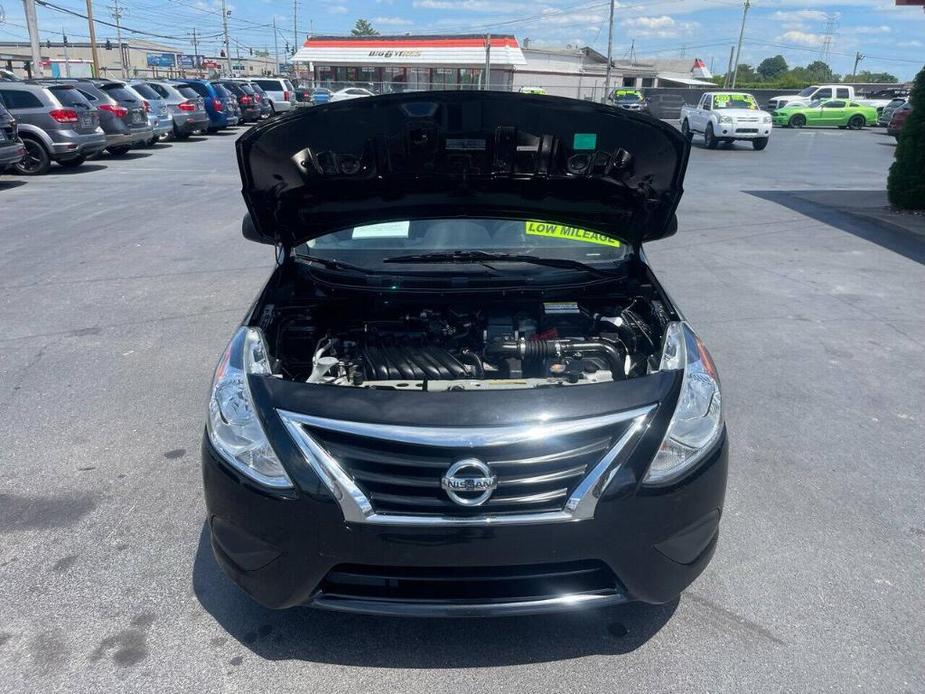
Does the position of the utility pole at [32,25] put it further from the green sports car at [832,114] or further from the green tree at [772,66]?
the green tree at [772,66]

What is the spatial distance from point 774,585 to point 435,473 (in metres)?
1.68

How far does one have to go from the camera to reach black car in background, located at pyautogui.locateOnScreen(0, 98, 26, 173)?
1330cm

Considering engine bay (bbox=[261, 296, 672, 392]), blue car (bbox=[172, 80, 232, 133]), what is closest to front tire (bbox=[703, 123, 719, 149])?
blue car (bbox=[172, 80, 232, 133])

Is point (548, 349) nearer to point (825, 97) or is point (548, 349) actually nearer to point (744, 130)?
point (744, 130)

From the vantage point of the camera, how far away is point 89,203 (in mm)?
12320

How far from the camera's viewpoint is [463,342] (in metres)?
3.65

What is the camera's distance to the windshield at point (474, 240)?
3.88 metres

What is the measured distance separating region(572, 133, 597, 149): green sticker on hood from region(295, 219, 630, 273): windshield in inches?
21.8

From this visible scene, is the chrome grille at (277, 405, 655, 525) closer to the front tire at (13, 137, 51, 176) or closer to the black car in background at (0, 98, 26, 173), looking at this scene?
the black car in background at (0, 98, 26, 173)

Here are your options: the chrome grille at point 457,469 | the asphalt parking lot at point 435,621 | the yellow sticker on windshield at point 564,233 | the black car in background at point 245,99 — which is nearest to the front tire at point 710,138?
the black car in background at point 245,99

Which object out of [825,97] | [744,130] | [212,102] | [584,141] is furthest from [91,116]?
[825,97]

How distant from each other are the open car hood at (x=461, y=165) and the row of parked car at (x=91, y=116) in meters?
12.3

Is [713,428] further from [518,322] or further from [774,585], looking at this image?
[518,322]

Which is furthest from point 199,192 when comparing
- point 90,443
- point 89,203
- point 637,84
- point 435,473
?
point 637,84
